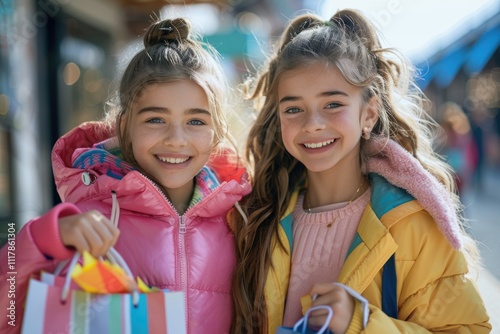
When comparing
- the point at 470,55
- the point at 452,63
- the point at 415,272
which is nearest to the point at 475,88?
the point at 452,63

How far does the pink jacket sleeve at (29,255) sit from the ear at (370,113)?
1.08 metres

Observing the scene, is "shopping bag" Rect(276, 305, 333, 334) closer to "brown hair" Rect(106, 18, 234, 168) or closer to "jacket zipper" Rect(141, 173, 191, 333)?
"jacket zipper" Rect(141, 173, 191, 333)

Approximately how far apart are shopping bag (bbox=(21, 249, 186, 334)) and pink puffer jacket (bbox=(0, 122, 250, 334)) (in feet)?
0.94

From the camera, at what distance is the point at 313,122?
187 cm

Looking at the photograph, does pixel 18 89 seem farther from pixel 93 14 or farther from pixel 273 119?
pixel 273 119

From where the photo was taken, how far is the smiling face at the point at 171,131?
6.12 feet

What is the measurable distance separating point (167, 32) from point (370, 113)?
81 centimetres

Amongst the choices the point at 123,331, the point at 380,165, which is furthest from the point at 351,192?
the point at 123,331

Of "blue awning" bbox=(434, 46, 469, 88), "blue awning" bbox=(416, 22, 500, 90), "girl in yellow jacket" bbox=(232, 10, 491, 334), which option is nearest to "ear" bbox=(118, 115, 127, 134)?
"girl in yellow jacket" bbox=(232, 10, 491, 334)

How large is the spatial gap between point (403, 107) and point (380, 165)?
0.36 metres

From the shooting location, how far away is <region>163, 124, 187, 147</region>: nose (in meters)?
1.84

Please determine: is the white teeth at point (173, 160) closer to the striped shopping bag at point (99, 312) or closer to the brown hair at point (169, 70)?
the brown hair at point (169, 70)

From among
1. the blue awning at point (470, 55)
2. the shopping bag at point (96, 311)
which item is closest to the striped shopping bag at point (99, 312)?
the shopping bag at point (96, 311)

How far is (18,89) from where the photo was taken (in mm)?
5344
